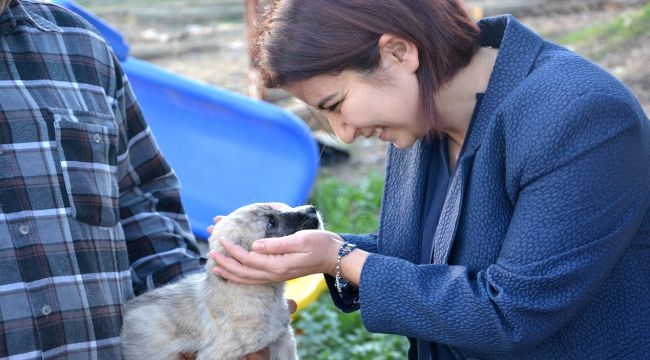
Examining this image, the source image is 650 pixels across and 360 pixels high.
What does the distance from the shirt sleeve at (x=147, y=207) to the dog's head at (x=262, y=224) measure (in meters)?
0.16

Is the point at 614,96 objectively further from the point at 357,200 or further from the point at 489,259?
the point at 357,200

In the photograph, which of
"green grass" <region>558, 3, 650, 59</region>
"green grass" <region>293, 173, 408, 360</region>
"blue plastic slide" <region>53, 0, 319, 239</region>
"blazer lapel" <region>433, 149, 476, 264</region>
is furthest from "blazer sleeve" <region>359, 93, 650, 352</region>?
"green grass" <region>558, 3, 650, 59</region>

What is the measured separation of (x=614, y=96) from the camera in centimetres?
242

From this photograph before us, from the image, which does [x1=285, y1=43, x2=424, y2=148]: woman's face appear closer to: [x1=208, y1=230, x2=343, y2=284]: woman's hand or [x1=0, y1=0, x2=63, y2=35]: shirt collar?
[x1=208, y1=230, x2=343, y2=284]: woman's hand

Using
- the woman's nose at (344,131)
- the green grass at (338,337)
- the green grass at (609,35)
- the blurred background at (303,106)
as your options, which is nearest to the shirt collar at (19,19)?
the woman's nose at (344,131)

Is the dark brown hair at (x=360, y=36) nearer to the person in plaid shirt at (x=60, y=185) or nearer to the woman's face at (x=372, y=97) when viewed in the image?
the woman's face at (x=372, y=97)

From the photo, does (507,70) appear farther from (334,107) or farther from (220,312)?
(220,312)

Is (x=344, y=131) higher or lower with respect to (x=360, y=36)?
lower

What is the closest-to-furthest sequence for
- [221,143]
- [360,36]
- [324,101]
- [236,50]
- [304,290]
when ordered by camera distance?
[360,36] → [324,101] → [304,290] → [221,143] → [236,50]

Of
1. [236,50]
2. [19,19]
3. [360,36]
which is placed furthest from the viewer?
[236,50]

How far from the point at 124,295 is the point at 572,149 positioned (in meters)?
1.48

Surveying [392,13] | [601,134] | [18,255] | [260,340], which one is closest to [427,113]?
[392,13]

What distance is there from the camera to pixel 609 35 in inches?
385

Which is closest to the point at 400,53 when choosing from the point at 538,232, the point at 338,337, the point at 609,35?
the point at 538,232
